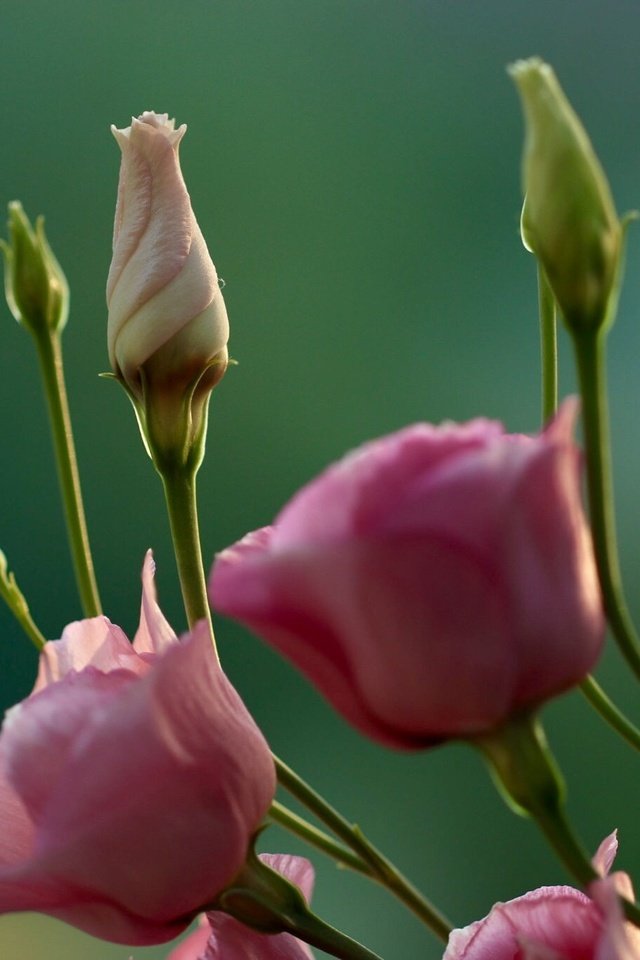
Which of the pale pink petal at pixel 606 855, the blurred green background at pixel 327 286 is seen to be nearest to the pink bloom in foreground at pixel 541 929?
the pale pink petal at pixel 606 855

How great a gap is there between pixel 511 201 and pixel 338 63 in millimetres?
374

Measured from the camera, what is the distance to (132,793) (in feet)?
0.45

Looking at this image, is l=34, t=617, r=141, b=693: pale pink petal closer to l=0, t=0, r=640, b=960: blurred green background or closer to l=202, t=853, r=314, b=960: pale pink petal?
l=202, t=853, r=314, b=960: pale pink petal

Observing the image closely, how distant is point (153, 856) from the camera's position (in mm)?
143

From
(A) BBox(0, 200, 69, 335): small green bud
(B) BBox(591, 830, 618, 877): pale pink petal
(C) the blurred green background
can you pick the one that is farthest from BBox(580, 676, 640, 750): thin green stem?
(C) the blurred green background

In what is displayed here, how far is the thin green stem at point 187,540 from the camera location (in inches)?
7.5

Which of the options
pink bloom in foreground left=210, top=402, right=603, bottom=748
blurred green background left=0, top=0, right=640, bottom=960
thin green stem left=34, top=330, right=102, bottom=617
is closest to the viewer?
pink bloom in foreground left=210, top=402, right=603, bottom=748

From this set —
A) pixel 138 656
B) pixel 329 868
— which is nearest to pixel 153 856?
pixel 138 656

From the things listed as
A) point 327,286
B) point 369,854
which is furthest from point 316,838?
point 327,286

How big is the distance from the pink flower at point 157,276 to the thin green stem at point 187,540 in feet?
0.07

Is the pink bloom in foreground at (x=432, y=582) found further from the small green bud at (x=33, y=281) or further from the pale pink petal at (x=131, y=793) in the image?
the small green bud at (x=33, y=281)

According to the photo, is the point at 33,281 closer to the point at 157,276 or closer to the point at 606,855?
the point at 157,276

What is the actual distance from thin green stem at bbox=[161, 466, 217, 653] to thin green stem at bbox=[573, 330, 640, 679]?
66mm

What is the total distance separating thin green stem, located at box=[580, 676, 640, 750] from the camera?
0.17 m
